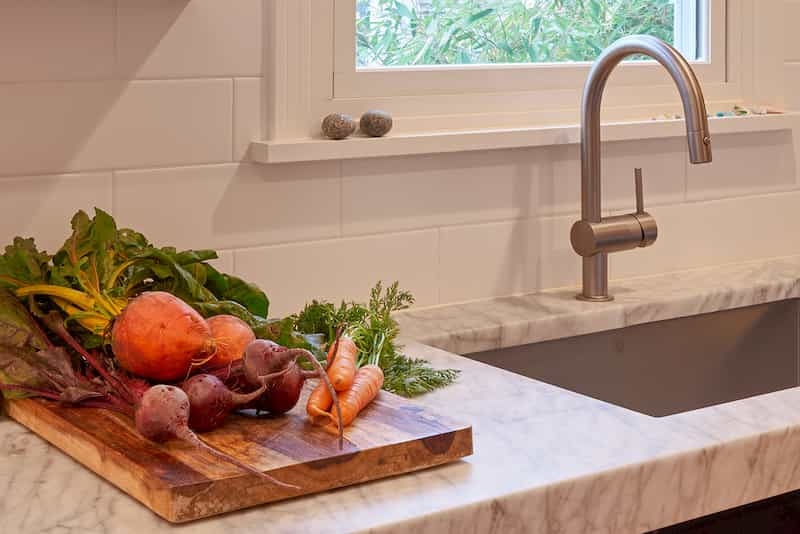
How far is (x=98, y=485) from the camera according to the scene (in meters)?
1.09

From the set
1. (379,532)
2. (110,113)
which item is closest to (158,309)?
(379,532)

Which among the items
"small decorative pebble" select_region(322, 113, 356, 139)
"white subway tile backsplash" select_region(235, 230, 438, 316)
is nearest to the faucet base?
"white subway tile backsplash" select_region(235, 230, 438, 316)

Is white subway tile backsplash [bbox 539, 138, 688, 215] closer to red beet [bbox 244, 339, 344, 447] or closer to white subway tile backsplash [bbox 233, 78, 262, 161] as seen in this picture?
white subway tile backsplash [bbox 233, 78, 262, 161]

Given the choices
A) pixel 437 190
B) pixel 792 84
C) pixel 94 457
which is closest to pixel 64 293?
pixel 94 457

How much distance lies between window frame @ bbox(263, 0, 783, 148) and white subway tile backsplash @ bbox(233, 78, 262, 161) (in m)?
0.01

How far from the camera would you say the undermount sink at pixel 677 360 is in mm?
1856

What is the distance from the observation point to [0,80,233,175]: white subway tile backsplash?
149 centimetres

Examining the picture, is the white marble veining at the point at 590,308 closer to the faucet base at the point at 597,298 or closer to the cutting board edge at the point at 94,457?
the faucet base at the point at 597,298

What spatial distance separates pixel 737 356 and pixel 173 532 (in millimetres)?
1344

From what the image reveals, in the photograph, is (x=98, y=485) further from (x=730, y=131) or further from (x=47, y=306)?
(x=730, y=131)

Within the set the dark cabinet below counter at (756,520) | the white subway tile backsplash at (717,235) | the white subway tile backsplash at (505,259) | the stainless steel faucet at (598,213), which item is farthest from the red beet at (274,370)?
the white subway tile backsplash at (717,235)

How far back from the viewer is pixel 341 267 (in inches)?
70.3

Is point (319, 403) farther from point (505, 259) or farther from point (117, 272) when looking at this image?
point (505, 259)

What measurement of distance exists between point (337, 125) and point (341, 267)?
22 cm
